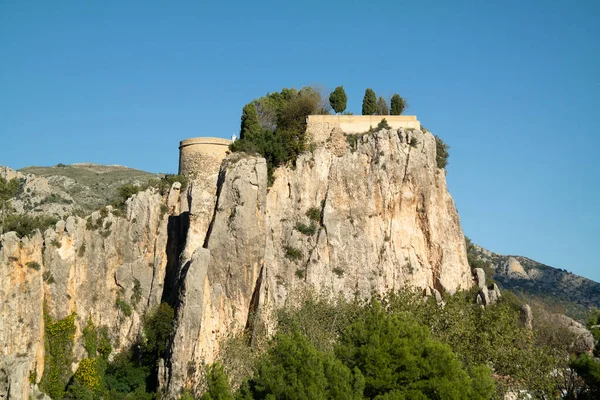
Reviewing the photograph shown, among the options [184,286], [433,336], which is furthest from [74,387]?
[433,336]

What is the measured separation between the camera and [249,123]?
189 ft

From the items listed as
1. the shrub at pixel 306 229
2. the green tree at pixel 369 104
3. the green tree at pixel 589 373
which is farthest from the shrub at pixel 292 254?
the green tree at pixel 589 373

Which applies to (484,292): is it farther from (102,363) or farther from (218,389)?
(218,389)

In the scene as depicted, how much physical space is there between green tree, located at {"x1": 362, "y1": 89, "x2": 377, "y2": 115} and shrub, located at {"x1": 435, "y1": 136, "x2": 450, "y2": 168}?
17.8 feet

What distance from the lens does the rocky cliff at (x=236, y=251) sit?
44219mm

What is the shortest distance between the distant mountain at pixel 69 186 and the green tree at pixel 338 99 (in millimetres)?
20593

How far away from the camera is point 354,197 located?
53688 mm

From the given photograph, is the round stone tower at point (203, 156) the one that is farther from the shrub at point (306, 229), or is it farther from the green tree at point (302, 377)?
the green tree at point (302, 377)

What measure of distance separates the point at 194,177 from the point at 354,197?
10.8 meters

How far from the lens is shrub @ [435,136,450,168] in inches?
2332

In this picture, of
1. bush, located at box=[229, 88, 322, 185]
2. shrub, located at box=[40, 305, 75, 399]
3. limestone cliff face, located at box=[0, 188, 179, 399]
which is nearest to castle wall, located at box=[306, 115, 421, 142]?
bush, located at box=[229, 88, 322, 185]

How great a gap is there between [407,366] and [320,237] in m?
19.5

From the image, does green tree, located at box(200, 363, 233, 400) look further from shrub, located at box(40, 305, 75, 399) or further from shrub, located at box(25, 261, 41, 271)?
shrub, located at box(25, 261, 41, 271)

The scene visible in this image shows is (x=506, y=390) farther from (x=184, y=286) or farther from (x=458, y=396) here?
(x=184, y=286)
